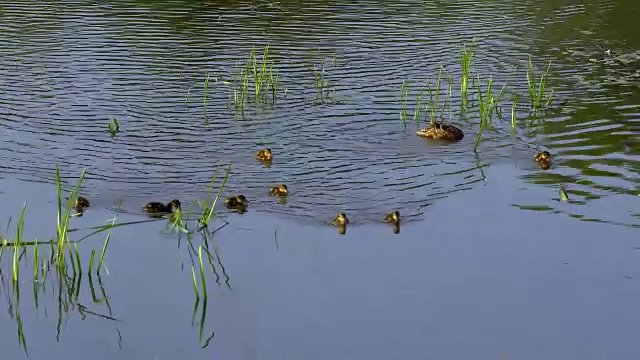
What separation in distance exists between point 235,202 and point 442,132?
268 centimetres

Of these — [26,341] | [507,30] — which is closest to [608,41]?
[507,30]

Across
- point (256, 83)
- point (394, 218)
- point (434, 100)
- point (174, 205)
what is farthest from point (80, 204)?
point (434, 100)

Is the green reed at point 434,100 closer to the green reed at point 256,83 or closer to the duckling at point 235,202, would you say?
the green reed at point 256,83

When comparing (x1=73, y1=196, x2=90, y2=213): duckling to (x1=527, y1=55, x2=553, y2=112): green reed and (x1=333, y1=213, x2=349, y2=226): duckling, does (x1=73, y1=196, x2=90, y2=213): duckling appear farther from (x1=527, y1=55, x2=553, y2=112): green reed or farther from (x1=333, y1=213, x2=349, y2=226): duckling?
(x1=527, y1=55, x2=553, y2=112): green reed

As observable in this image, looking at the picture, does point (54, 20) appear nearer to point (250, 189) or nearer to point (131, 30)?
point (131, 30)

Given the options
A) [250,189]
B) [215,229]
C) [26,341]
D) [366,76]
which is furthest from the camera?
[366,76]

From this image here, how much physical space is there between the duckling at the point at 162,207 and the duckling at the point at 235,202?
39 cm

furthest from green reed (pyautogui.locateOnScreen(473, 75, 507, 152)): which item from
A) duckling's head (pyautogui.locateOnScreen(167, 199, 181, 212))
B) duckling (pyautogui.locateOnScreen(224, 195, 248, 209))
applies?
duckling's head (pyautogui.locateOnScreen(167, 199, 181, 212))

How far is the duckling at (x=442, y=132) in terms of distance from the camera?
1190 centimetres

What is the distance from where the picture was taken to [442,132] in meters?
11.9

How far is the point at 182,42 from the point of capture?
623 inches

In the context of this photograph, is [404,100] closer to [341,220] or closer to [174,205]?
[341,220]

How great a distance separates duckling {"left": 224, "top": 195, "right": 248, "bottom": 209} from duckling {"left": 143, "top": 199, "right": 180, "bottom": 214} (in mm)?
387

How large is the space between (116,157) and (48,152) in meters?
0.64
